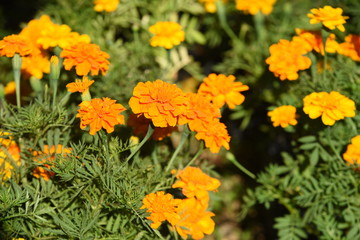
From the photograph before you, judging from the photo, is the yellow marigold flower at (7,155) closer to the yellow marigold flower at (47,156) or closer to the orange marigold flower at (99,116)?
the yellow marigold flower at (47,156)

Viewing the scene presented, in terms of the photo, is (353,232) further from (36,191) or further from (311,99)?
(36,191)

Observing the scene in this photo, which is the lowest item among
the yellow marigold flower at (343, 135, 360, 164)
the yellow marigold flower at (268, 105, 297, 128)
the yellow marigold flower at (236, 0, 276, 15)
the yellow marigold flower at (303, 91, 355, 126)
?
the yellow marigold flower at (343, 135, 360, 164)

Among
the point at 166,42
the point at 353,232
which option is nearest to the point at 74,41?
the point at 166,42

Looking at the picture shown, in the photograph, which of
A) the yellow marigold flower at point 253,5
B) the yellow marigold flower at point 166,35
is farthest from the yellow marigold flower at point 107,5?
the yellow marigold flower at point 253,5

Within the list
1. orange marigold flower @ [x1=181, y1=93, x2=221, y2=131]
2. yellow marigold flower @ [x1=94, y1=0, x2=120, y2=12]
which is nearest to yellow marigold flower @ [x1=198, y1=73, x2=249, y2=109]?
orange marigold flower @ [x1=181, y1=93, x2=221, y2=131]

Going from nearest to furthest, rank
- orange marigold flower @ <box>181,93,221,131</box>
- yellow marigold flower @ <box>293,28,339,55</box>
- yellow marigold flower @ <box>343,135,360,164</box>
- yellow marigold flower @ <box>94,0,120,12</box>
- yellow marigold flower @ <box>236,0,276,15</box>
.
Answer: orange marigold flower @ <box>181,93,221,131</box>, yellow marigold flower @ <box>343,135,360,164</box>, yellow marigold flower @ <box>293,28,339,55</box>, yellow marigold flower @ <box>94,0,120,12</box>, yellow marigold flower @ <box>236,0,276,15</box>

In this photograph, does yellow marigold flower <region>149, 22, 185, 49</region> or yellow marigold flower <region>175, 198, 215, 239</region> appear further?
yellow marigold flower <region>149, 22, 185, 49</region>

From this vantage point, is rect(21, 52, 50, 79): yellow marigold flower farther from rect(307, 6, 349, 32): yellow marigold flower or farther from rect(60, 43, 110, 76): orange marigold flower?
rect(307, 6, 349, 32): yellow marigold flower
